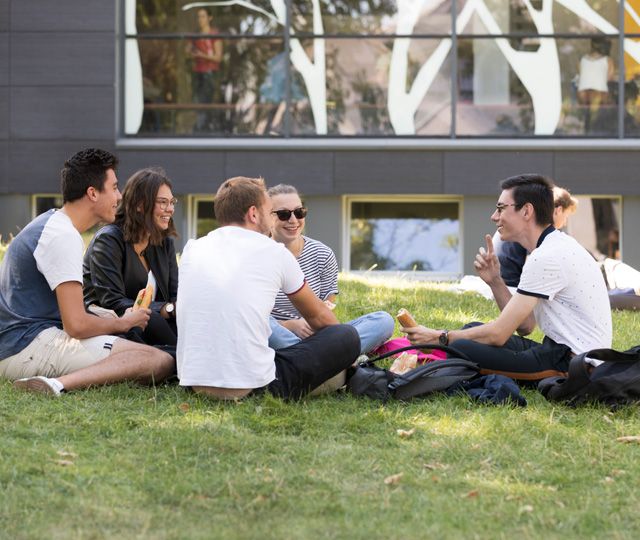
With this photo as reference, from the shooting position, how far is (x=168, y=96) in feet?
63.0

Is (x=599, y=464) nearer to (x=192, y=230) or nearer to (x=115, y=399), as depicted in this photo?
(x=115, y=399)

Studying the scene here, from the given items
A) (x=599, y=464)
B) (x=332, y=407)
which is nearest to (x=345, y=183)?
(x=332, y=407)

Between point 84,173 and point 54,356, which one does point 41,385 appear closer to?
point 54,356

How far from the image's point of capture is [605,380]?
6.57 meters

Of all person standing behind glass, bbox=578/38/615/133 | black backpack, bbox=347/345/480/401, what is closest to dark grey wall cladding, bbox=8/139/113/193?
person standing behind glass, bbox=578/38/615/133

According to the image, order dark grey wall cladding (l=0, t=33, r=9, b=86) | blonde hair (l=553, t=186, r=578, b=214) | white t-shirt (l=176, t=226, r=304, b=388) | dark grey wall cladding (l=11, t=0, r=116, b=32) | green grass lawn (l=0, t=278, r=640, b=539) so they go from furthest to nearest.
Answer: dark grey wall cladding (l=0, t=33, r=9, b=86), dark grey wall cladding (l=11, t=0, r=116, b=32), blonde hair (l=553, t=186, r=578, b=214), white t-shirt (l=176, t=226, r=304, b=388), green grass lawn (l=0, t=278, r=640, b=539)

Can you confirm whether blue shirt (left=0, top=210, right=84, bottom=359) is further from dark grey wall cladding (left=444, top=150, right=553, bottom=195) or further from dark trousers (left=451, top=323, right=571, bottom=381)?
dark grey wall cladding (left=444, top=150, right=553, bottom=195)

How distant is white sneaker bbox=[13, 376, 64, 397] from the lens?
6715 mm

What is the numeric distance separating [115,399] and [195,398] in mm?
480

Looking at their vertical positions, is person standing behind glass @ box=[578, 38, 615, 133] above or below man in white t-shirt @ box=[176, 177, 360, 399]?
above

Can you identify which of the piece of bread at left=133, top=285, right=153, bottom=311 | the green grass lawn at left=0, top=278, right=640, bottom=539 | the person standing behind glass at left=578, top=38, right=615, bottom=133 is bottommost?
the green grass lawn at left=0, top=278, right=640, bottom=539

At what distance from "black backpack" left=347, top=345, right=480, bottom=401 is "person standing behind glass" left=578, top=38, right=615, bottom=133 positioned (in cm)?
1253

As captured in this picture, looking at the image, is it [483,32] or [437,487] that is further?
[483,32]

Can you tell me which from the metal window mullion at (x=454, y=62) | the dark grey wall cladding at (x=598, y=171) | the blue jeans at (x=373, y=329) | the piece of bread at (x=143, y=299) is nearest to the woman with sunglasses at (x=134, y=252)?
the piece of bread at (x=143, y=299)
